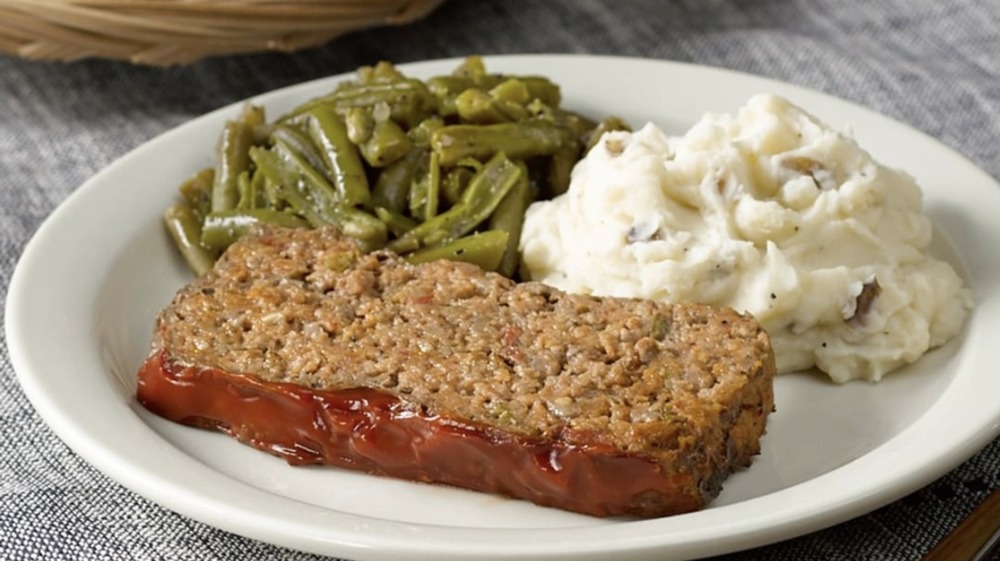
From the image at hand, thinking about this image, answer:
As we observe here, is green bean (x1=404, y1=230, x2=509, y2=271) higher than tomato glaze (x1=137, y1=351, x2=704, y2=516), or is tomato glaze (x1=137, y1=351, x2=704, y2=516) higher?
tomato glaze (x1=137, y1=351, x2=704, y2=516)

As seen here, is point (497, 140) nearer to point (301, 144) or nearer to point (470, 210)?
point (470, 210)

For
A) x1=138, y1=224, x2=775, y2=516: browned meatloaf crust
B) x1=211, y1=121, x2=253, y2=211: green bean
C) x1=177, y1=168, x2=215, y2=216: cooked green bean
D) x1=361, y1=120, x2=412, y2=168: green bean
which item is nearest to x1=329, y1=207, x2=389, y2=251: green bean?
x1=361, y1=120, x2=412, y2=168: green bean

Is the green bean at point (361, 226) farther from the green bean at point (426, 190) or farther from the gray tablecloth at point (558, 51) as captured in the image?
the gray tablecloth at point (558, 51)

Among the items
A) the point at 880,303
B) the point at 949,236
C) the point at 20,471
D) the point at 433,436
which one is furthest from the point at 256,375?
the point at 949,236

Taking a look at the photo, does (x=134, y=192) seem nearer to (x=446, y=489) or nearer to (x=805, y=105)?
(x=446, y=489)

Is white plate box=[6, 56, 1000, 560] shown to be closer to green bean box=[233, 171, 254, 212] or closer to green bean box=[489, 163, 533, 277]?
green bean box=[233, 171, 254, 212]

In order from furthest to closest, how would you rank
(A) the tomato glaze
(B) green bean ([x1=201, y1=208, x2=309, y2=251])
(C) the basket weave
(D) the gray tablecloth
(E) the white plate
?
(D) the gray tablecloth, (C) the basket weave, (B) green bean ([x1=201, y1=208, x2=309, y2=251]), (A) the tomato glaze, (E) the white plate
